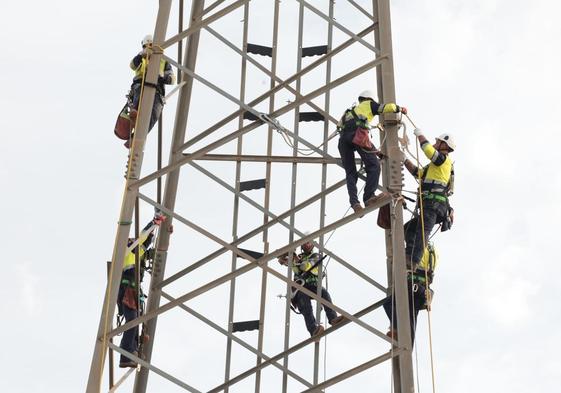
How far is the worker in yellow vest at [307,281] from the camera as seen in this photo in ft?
72.8

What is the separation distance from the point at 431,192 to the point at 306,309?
2986 mm

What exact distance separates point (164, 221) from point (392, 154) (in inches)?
155

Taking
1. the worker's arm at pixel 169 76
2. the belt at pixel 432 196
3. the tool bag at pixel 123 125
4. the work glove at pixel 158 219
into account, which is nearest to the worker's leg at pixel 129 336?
the work glove at pixel 158 219

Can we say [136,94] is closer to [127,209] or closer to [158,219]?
[158,219]

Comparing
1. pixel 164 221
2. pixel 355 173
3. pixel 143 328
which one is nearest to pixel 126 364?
pixel 143 328

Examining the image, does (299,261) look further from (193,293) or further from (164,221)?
(193,293)

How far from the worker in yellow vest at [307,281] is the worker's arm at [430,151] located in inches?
103

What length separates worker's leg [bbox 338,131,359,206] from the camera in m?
19.8

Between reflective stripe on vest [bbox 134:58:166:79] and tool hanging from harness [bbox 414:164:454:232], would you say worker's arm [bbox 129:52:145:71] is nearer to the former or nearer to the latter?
reflective stripe on vest [bbox 134:58:166:79]

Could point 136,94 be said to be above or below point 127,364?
above

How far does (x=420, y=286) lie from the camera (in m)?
20.6

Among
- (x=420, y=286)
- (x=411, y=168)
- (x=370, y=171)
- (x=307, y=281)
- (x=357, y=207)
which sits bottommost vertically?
(x=420, y=286)

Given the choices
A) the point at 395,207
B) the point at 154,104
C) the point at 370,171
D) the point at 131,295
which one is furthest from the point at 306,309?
the point at 154,104

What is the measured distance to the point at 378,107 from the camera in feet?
64.3
